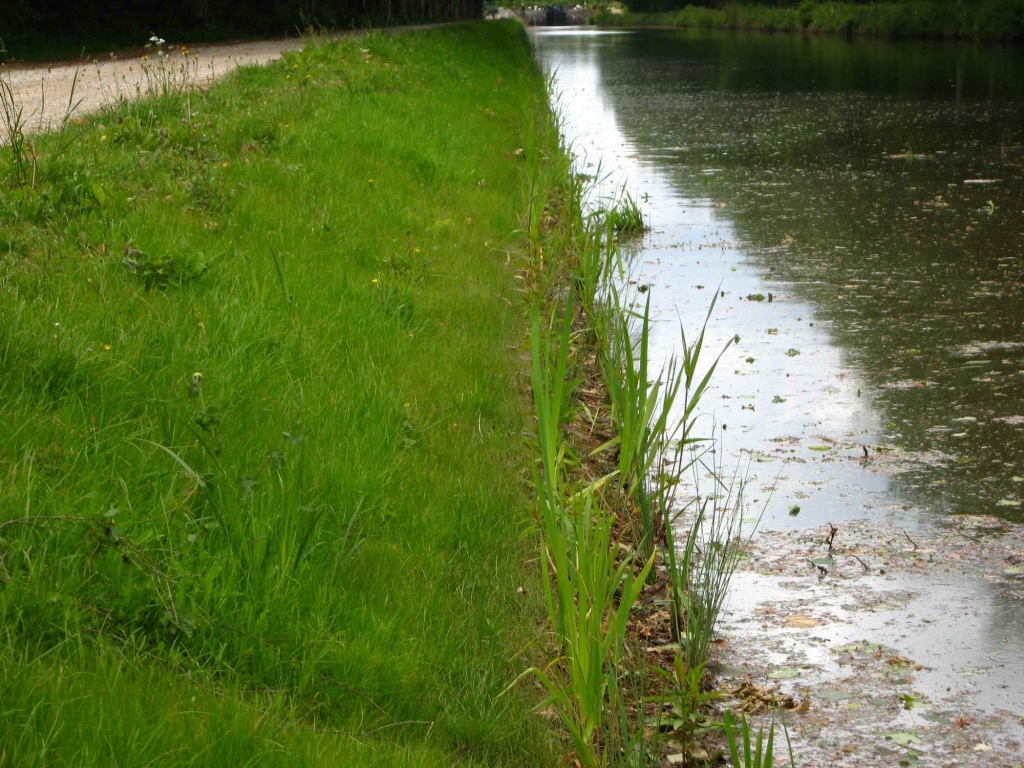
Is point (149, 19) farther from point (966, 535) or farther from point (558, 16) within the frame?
point (558, 16)

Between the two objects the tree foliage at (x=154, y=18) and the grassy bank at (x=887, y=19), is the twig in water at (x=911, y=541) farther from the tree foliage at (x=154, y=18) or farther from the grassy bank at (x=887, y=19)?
the grassy bank at (x=887, y=19)

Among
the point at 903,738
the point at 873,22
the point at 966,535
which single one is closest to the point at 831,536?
the point at 966,535

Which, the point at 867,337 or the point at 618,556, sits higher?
the point at 867,337

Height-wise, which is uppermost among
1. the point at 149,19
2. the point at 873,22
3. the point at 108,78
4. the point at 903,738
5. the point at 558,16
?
the point at 558,16

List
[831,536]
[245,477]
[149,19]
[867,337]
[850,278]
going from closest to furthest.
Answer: [245,477] < [831,536] < [867,337] < [850,278] < [149,19]

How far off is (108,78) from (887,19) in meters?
35.9

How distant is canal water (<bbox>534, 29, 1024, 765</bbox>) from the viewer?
4.16 meters

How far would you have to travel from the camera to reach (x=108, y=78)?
13242 mm

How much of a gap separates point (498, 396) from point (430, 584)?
195 cm

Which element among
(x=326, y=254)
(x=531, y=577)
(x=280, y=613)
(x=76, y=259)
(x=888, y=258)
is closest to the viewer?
(x=280, y=613)

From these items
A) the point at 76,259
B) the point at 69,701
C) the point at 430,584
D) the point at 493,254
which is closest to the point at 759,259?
the point at 493,254

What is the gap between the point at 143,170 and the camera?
6.77 meters

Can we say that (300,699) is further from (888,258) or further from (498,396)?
(888,258)

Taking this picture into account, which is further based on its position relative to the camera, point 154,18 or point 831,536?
point 154,18
